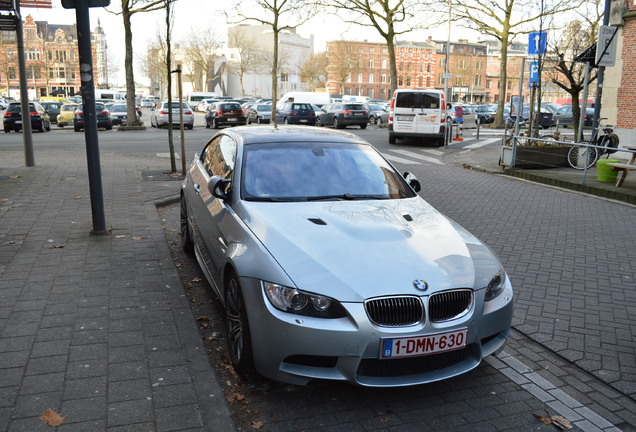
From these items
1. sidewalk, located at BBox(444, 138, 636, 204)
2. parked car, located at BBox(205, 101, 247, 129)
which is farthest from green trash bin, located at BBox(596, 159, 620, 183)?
parked car, located at BBox(205, 101, 247, 129)

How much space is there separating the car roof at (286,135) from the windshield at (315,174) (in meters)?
0.08

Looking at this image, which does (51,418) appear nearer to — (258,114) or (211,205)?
(211,205)

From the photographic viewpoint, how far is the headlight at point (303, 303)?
336 centimetres

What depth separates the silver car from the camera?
3350 millimetres

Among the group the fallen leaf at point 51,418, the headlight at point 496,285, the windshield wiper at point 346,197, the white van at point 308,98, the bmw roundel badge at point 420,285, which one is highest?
the white van at point 308,98

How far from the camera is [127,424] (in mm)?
3205

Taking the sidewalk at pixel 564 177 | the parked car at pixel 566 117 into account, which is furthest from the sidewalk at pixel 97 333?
the parked car at pixel 566 117

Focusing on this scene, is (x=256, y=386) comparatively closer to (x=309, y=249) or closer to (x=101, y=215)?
(x=309, y=249)

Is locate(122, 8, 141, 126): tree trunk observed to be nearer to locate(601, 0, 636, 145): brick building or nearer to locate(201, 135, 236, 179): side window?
locate(601, 0, 636, 145): brick building

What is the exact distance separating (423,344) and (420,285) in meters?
0.34

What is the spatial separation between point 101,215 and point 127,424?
14.9 feet

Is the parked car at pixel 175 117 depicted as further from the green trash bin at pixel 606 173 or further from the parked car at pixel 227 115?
the green trash bin at pixel 606 173

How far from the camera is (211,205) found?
5.09 metres

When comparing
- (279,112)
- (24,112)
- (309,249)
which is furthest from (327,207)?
(279,112)
